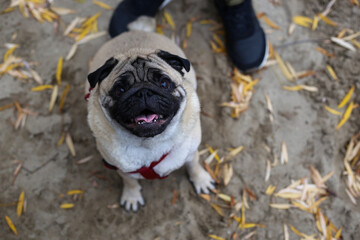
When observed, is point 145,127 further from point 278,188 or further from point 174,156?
point 278,188

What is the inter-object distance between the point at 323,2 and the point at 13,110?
4318 mm

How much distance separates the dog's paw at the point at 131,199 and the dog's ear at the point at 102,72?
151 centimetres

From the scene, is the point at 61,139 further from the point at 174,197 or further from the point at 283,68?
the point at 283,68

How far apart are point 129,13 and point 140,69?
1.88 m

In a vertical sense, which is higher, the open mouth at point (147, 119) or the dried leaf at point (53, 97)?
the open mouth at point (147, 119)

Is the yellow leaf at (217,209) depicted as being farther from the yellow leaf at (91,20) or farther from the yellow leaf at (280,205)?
the yellow leaf at (91,20)

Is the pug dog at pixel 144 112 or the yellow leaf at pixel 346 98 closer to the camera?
the pug dog at pixel 144 112

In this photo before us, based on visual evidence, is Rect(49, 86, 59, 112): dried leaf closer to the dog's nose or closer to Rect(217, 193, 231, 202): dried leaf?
the dog's nose

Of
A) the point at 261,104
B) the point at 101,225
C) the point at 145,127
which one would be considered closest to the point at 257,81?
the point at 261,104

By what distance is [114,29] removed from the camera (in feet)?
12.9

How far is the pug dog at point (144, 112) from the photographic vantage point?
227cm

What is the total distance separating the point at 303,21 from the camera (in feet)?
13.8

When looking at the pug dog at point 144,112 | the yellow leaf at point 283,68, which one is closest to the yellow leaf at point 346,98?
the yellow leaf at point 283,68

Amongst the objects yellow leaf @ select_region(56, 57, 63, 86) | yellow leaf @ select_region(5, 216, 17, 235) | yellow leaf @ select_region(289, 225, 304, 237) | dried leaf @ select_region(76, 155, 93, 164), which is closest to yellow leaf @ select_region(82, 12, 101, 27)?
yellow leaf @ select_region(56, 57, 63, 86)
